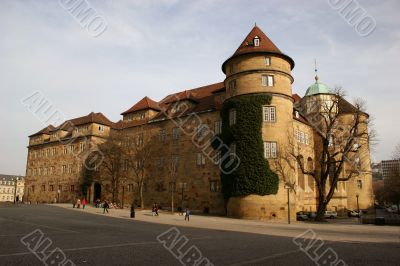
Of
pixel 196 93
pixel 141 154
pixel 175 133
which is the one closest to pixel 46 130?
pixel 141 154

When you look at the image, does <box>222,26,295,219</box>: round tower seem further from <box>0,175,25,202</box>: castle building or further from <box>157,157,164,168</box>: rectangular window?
<box>0,175,25,202</box>: castle building

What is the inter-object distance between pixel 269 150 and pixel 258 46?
1186 cm

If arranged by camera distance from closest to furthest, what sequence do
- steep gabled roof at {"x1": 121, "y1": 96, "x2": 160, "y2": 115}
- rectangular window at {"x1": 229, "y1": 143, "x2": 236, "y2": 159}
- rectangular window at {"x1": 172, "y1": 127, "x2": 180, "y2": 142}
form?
1. rectangular window at {"x1": 229, "y1": 143, "x2": 236, "y2": 159}
2. rectangular window at {"x1": 172, "y1": 127, "x2": 180, "y2": 142}
3. steep gabled roof at {"x1": 121, "y1": 96, "x2": 160, "y2": 115}

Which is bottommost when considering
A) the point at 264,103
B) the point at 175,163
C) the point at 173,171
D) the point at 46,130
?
the point at 173,171

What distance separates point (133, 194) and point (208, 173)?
15394 millimetres

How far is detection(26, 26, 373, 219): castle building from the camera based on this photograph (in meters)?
38.6

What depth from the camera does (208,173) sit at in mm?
45500

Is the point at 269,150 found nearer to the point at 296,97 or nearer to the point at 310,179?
the point at 310,179

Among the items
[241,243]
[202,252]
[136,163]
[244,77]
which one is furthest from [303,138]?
[202,252]

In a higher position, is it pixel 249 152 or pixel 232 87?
pixel 232 87

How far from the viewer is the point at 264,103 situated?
38.7 meters

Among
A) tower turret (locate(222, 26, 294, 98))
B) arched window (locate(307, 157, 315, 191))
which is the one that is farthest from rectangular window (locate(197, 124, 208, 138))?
arched window (locate(307, 157, 315, 191))

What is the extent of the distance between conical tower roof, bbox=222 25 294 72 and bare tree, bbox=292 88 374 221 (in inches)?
310

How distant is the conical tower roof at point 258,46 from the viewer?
3957 cm
